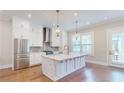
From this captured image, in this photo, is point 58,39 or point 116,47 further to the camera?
point 58,39

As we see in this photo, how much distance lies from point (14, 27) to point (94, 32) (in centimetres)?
470

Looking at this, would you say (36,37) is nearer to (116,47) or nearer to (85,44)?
(85,44)

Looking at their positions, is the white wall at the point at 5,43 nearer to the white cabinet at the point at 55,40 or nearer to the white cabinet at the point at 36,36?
the white cabinet at the point at 36,36

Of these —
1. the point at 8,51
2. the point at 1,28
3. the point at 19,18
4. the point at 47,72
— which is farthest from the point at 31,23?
the point at 47,72

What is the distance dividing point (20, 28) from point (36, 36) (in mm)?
1114

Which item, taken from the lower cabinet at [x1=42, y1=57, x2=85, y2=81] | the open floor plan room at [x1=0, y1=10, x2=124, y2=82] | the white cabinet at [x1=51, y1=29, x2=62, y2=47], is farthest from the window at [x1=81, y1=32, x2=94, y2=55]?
the lower cabinet at [x1=42, y1=57, x2=85, y2=81]

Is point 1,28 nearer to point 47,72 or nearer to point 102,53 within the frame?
point 47,72

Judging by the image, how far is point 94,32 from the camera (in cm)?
607

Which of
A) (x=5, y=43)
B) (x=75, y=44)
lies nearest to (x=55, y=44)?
(x=75, y=44)

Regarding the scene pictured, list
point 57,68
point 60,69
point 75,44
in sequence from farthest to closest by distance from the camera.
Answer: point 75,44, point 60,69, point 57,68

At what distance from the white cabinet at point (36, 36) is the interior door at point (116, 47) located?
4.09 meters

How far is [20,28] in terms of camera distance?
456 centimetres

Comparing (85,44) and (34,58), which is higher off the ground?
(85,44)
